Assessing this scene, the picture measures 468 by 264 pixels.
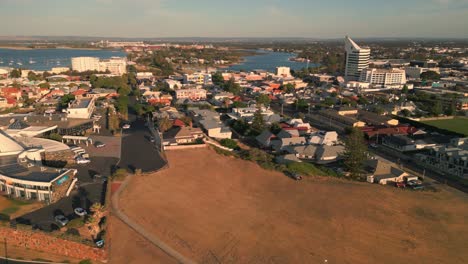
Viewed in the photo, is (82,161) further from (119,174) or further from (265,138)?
Result: (265,138)

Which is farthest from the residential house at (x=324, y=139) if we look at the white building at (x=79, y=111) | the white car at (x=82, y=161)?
the white building at (x=79, y=111)

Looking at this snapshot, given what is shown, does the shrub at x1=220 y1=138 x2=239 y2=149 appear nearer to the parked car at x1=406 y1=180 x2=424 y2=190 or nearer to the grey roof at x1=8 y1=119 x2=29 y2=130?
the parked car at x1=406 y1=180 x2=424 y2=190

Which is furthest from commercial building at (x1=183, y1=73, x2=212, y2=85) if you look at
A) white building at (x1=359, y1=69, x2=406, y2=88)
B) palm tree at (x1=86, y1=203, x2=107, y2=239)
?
palm tree at (x1=86, y1=203, x2=107, y2=239)

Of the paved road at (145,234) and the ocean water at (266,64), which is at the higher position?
the ocean water at (266,64)

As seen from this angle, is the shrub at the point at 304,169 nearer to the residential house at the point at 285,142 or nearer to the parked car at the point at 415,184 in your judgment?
the residential house at the point at 285,142

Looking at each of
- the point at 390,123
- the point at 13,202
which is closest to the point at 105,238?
the point at 13,202

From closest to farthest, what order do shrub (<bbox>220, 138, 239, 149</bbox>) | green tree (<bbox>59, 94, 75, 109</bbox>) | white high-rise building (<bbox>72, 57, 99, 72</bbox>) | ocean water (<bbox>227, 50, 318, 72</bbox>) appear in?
shrub (<bbox>220, 138, 239, 149</bbox>) < green tree (<bbox>59, 94, 75, 109</bbox>) < white high-rise building (<bbox>72, 57, 99, 72</bbox>) < ocean water (<bbox>227, 50, 318, 72</bbox>)
